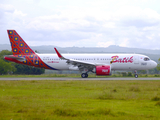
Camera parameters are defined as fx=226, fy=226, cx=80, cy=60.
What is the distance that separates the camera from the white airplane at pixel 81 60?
33031 millimetres

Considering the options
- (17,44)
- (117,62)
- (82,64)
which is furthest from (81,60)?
(17,44)

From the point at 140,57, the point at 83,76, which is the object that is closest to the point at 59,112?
the point at 83,76

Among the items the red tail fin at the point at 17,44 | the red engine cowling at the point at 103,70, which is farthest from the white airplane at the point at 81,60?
the red engine cowling at the point at 103,70

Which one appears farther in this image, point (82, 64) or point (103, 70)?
point (82, 64)

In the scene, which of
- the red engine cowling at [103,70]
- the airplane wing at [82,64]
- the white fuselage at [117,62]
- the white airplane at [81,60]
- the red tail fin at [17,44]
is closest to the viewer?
the red engine cowling at [103,70]

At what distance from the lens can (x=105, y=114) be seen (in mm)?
8789

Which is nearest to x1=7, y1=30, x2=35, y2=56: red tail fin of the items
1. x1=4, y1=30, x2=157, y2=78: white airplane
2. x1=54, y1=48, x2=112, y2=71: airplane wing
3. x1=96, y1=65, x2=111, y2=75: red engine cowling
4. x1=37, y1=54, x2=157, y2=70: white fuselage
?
x1=4, y1=30, x2=157, y2=78: white airplane

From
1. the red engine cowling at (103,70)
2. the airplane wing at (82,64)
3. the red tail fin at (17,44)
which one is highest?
the red tail fin at (17,44)

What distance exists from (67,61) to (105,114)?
2348 cm

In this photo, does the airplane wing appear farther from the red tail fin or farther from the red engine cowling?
the red tail fin

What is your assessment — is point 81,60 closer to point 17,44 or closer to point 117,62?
point 117,62

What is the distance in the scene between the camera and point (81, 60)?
34188 mm

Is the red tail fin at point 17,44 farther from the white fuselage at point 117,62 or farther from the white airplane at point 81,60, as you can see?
the white fuselage at point 117,62

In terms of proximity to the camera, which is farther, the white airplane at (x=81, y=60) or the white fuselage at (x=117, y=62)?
the white fuselage at (x=117, y=62)
